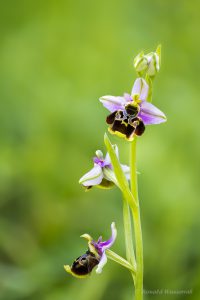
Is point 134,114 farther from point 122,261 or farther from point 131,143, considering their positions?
point 122,261

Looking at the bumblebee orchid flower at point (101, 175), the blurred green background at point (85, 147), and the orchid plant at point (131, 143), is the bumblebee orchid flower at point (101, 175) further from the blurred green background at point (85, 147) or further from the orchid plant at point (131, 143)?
the blurred green background at point (85, 147)

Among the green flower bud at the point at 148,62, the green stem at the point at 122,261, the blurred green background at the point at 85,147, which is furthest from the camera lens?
the blurred green background at the point at 85,147

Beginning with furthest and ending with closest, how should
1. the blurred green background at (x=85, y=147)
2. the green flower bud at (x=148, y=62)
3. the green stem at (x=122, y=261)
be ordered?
the blurred green background at (x=85, y=147)
the green stem at (x=122, y=261)
the green flower bud at (x=148, y=62)

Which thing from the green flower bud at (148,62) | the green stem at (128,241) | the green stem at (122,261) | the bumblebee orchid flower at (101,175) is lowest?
the green stem at (122,261)

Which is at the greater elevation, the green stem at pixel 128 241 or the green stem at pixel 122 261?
the green stem at pixel 128 241

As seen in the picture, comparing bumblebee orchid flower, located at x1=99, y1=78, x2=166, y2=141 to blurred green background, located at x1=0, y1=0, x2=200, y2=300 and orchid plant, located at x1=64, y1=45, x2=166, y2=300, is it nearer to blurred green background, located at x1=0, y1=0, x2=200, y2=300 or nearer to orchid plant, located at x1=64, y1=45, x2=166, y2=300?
orchid plant, located at x1=64, y1=45, x2=166, y2=300

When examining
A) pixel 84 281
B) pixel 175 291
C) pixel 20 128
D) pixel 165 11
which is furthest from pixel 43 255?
pixel 165 11

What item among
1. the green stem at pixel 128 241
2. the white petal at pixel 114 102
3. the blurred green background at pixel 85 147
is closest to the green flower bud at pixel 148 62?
the white petal at pixel 114 102

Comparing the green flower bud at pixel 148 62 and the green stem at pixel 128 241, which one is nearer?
the green flower bud at pixel 148 62
